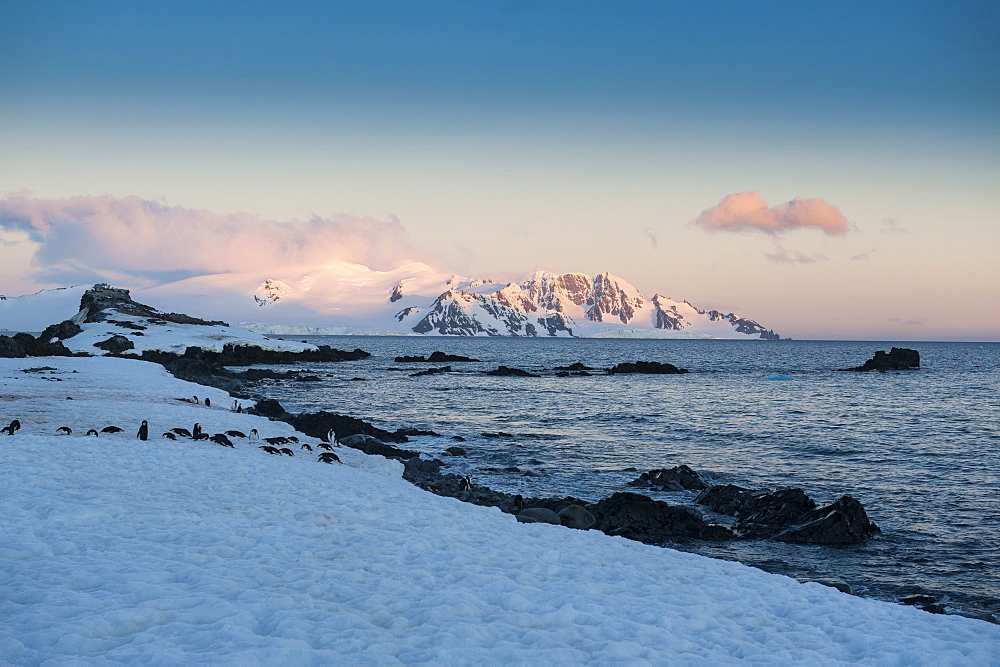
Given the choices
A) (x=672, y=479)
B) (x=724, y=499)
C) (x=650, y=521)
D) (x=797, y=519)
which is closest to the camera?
(x=650, y=521)

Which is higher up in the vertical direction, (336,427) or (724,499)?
(336,427)

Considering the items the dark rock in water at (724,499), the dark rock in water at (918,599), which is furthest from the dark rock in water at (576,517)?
the dark rock in water at (918,599)

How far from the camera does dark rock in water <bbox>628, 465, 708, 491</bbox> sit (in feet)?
81.6

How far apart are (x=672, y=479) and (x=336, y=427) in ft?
56.6

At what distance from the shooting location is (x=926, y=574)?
51.2 feet

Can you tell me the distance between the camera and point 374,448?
96.0 feet

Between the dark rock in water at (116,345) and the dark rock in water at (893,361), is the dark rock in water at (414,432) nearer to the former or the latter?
the dark rock in water at (116,345)

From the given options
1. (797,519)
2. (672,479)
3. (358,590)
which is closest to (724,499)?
(797,519)

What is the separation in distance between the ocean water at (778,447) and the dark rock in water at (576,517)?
2855 millimetres

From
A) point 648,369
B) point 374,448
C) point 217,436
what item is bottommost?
point 374,448

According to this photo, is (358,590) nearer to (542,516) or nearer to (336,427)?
(542,516)

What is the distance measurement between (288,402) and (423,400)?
11600 mm

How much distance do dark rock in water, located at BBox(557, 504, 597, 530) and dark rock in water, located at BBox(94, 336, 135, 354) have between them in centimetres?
7584

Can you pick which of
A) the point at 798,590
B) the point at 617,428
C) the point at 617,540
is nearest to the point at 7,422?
the point at 617,540
